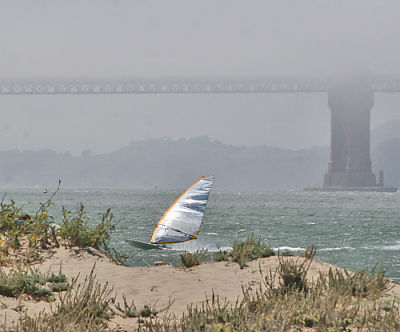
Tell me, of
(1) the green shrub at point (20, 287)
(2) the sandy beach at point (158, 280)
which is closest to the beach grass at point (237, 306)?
(1) the green shrub at point (20, 287)

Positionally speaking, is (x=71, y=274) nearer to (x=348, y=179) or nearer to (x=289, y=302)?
(x=289, y=302)

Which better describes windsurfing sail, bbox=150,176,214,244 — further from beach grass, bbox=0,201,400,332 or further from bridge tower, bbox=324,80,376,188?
bridge tower, bbox=324,80,376,188

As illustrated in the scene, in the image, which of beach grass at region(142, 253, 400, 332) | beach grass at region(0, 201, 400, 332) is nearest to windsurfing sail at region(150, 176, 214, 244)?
beach grass at region(0, 201, 400, 332)

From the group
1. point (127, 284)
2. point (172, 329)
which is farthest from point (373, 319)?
point (127, 284)

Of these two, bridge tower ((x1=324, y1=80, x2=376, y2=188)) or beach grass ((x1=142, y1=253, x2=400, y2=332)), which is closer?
beach grass ((x1=142, y1=253, x2=400, y2=332))

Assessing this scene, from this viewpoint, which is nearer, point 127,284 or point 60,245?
point 127,284

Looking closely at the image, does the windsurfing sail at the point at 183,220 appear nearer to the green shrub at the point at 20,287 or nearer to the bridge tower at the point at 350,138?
the green shrub at the point at 20,287

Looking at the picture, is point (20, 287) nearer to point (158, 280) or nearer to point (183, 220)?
point (158, 280)
